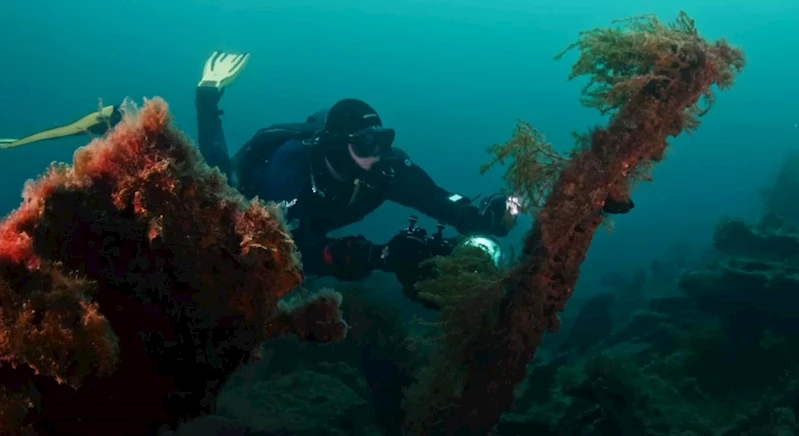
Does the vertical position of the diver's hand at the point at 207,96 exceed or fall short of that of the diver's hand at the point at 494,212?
it exceeds it

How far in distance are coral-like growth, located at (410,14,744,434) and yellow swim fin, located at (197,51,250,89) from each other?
8138mm

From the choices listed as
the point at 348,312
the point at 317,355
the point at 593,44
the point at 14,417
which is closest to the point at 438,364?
the point at 593,44

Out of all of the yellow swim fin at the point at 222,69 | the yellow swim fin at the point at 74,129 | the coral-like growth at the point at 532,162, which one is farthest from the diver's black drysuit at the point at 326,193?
the yellow swim fin at the point at 222,69

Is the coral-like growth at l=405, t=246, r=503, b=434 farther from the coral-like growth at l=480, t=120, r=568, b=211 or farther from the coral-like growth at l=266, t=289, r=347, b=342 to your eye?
the coral-like growth at l=266, t=289, r=347, b=342

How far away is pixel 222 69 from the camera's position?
10336 mm

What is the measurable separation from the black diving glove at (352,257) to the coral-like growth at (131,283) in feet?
8.07

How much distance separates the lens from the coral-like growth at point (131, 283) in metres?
1.70

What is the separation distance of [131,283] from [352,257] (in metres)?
3.05

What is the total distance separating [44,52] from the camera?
97812mm

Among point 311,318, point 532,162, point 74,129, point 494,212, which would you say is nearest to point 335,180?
point 494,212

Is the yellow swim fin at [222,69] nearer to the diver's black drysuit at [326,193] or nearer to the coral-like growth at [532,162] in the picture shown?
the diver's black drysuit at [326,193]

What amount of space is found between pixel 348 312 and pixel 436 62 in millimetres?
120487

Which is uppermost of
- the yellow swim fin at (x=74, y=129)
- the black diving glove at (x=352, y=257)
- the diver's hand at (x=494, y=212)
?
the yellow swim fin at (x=74, y=129)

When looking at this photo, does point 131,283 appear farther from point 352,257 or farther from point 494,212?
point 494,212
